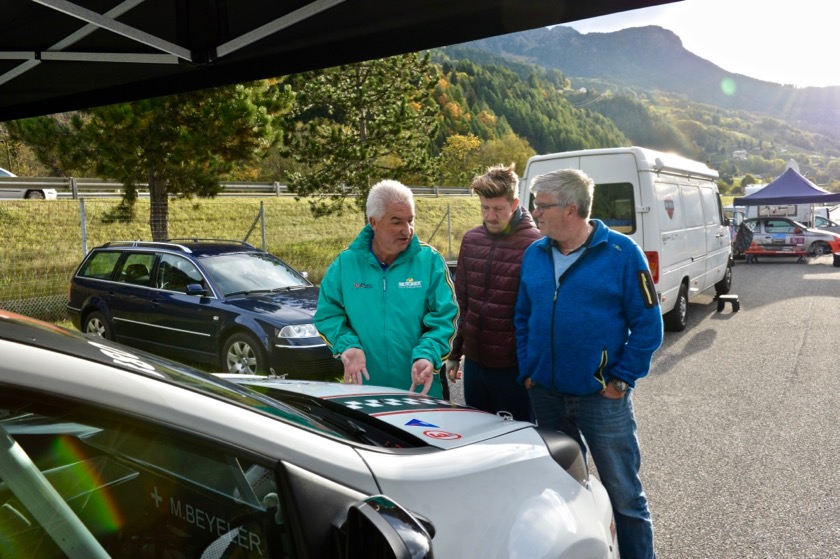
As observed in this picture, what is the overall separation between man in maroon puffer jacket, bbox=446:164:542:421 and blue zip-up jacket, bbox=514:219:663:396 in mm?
523

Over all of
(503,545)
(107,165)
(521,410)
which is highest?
(107,165)

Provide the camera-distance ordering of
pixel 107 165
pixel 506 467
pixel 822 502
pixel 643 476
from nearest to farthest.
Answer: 1. pixel 506 467
2. pixel 822 502
3. pixel 643 476
4. pixel 107 165

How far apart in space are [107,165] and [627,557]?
38.0 ft

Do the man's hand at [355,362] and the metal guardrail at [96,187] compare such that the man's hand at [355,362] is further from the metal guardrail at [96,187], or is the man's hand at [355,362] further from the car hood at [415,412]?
the metal guardrail at [96,187]

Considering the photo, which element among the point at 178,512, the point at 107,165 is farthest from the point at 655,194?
the point at 107,165

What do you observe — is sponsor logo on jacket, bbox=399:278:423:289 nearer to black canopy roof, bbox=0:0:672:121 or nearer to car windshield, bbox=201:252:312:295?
black canopy roof, bbox=0:0:672:121

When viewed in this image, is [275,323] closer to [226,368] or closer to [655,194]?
[226,368]

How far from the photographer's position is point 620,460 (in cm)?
288

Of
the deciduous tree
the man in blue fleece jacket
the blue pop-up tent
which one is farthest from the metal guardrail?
the man in blue fleece jacket

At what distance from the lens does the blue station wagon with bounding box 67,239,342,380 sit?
7105 mm

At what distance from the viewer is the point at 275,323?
7094mm

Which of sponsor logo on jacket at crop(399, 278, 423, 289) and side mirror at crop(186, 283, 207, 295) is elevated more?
sponsor logo on jacket at crop(399, 278, 423, 289)

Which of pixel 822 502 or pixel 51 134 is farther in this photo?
pixel 51 134

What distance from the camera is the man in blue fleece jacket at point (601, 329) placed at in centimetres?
284
